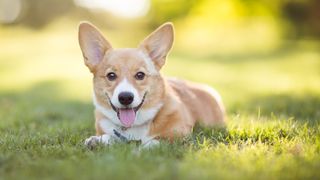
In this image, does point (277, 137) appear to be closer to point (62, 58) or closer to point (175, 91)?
point (175, 91)

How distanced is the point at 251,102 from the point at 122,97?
12.5 feet

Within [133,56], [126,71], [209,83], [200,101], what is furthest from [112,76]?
[209,83]

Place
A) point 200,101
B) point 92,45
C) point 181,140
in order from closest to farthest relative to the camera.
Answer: point 181,140
point 92,45
point 200,101

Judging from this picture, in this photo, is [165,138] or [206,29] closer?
[165,138]

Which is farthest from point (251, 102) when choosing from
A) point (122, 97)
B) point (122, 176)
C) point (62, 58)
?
point (62, 58)

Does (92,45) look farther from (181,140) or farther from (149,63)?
(181,140)

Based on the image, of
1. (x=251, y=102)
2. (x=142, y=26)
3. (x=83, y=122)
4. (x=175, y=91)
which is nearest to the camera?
(x=175, y=91)

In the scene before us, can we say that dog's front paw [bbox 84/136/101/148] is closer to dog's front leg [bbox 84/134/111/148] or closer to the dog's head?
dog's front leg [bbox 84/134/111/148]

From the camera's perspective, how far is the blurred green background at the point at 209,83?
361cm

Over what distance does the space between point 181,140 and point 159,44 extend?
94cm

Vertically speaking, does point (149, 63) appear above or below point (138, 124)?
above

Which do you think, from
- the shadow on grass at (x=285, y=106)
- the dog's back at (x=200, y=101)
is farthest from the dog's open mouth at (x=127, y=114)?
the shadow on grass at (x=285, y=106)

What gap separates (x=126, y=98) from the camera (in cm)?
429

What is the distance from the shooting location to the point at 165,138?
4.54 metres
